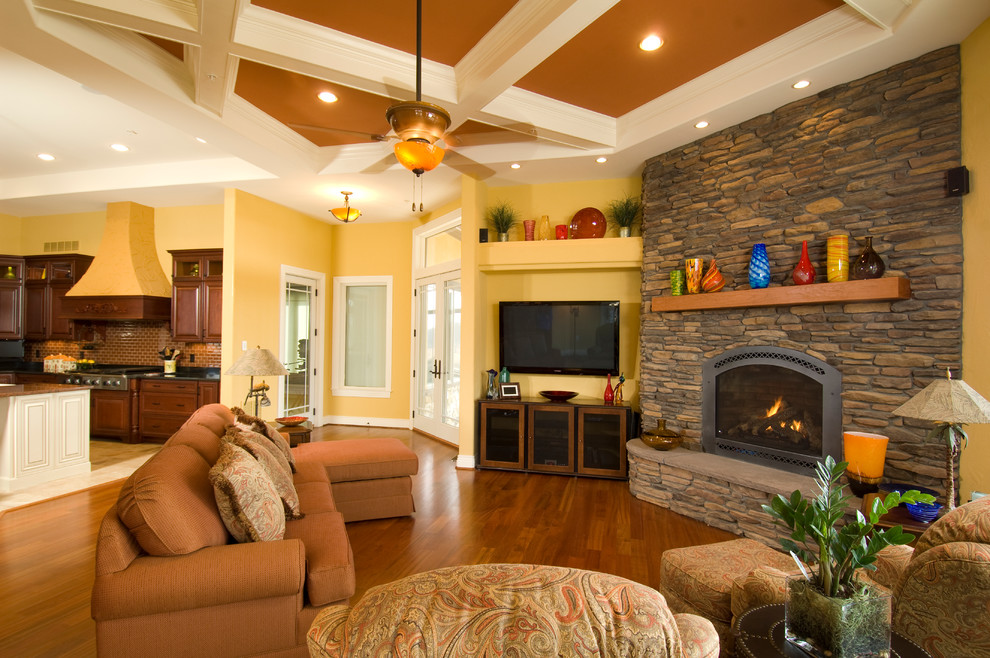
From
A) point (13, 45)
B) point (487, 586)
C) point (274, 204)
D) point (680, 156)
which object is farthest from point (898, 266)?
point (274, 204)

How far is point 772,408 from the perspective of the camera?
3.82 m

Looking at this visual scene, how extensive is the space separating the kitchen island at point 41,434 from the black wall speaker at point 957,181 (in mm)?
6736

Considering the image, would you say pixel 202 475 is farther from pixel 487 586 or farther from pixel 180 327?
pixel 180 327

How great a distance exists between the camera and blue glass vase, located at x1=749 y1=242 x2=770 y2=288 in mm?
3719

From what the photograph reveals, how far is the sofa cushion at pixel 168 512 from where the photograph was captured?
5.78ft

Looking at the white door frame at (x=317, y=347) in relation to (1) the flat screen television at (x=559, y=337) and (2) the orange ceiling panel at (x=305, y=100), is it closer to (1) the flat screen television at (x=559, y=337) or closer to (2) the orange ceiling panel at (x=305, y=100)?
(2) the orange ceiling panel at (x=305, y=100)

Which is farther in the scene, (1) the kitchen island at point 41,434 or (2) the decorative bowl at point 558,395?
(2) the decorative bowl at point 558,395

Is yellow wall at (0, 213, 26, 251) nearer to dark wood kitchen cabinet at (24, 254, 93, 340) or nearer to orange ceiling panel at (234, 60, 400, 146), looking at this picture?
dark wood kitchen cabinet at (24, 254, 93, 340)

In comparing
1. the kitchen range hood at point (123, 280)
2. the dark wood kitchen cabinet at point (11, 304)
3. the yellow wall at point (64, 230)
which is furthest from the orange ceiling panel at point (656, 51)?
the dark wood kitchen cabinet at point (11, 304)

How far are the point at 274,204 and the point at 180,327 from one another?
194 cm

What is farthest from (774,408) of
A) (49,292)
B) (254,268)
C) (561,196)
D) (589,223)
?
(49,292)

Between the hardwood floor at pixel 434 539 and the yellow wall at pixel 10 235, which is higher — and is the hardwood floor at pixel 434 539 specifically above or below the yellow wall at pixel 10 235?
below

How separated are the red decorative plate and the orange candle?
289cm

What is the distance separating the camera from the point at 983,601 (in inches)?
46.0
